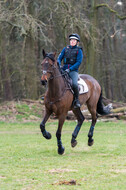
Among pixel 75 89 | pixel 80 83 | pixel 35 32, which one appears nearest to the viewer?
pixel 75 89

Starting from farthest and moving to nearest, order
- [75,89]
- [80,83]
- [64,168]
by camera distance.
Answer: [80,83], [75,89], [64,168]

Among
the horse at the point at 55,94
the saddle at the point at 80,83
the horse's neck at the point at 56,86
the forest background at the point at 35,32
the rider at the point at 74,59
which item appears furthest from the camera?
the forest background at the point at 35,32

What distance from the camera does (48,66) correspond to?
9875mm

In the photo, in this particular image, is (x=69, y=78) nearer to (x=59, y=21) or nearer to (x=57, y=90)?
(x=57, y=90)

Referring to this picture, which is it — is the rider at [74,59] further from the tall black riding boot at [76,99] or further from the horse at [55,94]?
the horse at [55,94]

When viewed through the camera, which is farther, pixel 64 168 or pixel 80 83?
pixel 80 83

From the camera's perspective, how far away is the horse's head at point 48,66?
31.6ft

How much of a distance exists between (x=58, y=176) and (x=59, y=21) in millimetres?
19181

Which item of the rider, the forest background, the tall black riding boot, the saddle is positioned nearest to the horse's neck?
the saddle

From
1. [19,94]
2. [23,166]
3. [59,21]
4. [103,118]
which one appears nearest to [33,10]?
[59,21]

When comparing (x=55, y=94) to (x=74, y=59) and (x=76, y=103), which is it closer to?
(x=76, y=103)

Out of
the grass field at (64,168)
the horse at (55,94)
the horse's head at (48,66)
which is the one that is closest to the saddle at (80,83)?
the horse at (55,94)

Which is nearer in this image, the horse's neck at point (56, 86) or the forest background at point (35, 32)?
the horse's neck at point (56, 86)

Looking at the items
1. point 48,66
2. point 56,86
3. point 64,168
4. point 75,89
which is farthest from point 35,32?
point 64,168
